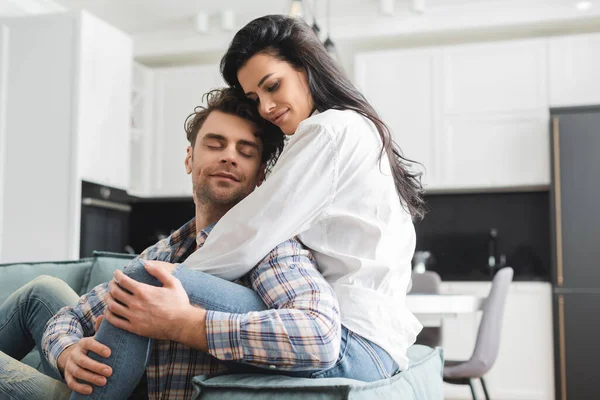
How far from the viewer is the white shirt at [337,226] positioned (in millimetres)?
1292

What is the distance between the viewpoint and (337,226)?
4.43ft

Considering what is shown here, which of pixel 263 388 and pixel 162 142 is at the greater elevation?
pixel 162 142

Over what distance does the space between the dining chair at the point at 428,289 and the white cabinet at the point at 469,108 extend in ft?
5.10

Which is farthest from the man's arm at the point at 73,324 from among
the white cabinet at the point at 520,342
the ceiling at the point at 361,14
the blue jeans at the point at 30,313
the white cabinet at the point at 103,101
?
the ceiling at the point at 361,14

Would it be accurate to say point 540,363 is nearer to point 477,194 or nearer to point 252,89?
point 477,194

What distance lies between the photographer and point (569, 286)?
457 cm

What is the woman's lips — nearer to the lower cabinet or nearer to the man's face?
the man's face

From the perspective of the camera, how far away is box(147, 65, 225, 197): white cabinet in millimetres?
5875

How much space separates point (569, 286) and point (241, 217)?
3.78m

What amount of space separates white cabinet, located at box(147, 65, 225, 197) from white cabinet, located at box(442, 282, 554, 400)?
246 centimetres

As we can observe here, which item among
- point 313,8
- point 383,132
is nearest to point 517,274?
point 313,8

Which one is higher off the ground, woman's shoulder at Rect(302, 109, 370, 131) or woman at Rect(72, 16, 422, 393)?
woman's shoulder at Rect(302, 109, 370, 131)

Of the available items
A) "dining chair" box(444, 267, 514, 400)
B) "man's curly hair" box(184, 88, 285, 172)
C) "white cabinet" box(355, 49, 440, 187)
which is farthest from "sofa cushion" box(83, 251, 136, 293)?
"white cabinet" box(355, 49, 440, 187)

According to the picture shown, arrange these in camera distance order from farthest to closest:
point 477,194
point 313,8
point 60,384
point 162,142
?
point 162,142 < point 477,194 < point 313,8 < point 60,384
